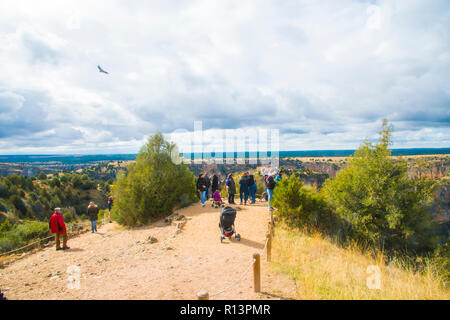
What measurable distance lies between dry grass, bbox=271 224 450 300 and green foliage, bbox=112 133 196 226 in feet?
29.6

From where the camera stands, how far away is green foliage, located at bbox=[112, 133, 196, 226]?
50.7ft

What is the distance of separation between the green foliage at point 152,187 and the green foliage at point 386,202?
10504 mm

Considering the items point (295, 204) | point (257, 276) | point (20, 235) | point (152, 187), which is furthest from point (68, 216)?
point (257, 276)

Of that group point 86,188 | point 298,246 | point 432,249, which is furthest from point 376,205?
point 86,188

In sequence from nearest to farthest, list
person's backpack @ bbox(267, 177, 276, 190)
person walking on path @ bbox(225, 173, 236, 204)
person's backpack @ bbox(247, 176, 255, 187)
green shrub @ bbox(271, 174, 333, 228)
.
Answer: green shrub @ bbox(271, 174, 333, 228)
person's backpack @ bbox(267, 177, 276, 190)
person walking on path @ bbox(225, 173, 236, 204)
person's backpack @ bbox(247, 176, 255, 187)

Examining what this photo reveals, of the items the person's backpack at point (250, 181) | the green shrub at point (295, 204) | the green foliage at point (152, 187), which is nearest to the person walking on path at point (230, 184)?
the person's backpack at point (250, 181)

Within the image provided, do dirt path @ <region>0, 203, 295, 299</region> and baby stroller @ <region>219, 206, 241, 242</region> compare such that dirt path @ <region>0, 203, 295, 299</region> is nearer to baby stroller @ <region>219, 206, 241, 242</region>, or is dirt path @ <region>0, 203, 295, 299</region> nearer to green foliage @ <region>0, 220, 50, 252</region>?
baby stroller @ <region>219, 206, 241, 242</region>

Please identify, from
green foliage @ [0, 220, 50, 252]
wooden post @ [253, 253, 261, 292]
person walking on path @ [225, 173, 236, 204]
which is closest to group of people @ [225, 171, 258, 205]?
person walking on path @ [225, 173, 236, 204]

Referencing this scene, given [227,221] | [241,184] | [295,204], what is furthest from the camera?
[241,184]

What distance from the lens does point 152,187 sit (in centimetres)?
1611

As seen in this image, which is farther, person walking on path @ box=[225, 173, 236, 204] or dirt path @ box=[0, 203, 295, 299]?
person walking on path @ box=[225, 173, 236, 204]

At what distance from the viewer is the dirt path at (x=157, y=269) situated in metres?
5.77

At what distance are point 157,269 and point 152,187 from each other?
9.50m

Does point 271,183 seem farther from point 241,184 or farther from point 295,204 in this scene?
point 241,184
